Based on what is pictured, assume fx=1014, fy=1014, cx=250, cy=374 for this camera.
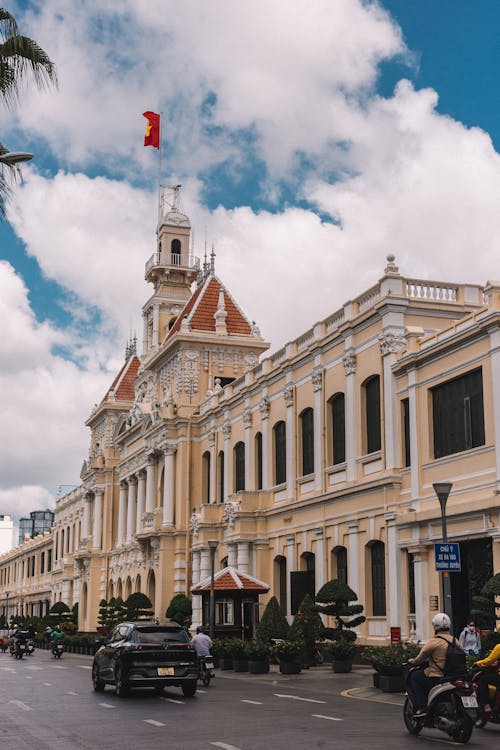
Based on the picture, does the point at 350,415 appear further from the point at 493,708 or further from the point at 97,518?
the point at 97,518

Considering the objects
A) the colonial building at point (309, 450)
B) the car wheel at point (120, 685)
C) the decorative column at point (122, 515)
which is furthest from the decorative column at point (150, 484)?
the car wheel at point (120, 685)

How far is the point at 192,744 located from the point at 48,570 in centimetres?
9628

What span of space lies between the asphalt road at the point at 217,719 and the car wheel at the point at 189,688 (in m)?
Answer: 0.28

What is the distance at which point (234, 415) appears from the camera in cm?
4841

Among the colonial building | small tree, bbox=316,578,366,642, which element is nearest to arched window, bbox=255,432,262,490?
the colonial building

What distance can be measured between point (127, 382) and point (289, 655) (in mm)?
52406

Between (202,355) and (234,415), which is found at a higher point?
(202,355)

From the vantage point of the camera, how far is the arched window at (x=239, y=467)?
47.4 m

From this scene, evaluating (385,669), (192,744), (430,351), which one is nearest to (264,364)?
(430,351)

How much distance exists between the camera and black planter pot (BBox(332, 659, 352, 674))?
2950 cm

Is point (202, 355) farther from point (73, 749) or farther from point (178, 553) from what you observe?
point (73, 749)

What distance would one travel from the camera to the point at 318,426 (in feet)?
124

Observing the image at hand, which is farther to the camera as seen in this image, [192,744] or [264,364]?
[264,364]

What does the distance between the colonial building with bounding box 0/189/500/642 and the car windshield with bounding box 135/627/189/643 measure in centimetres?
817
